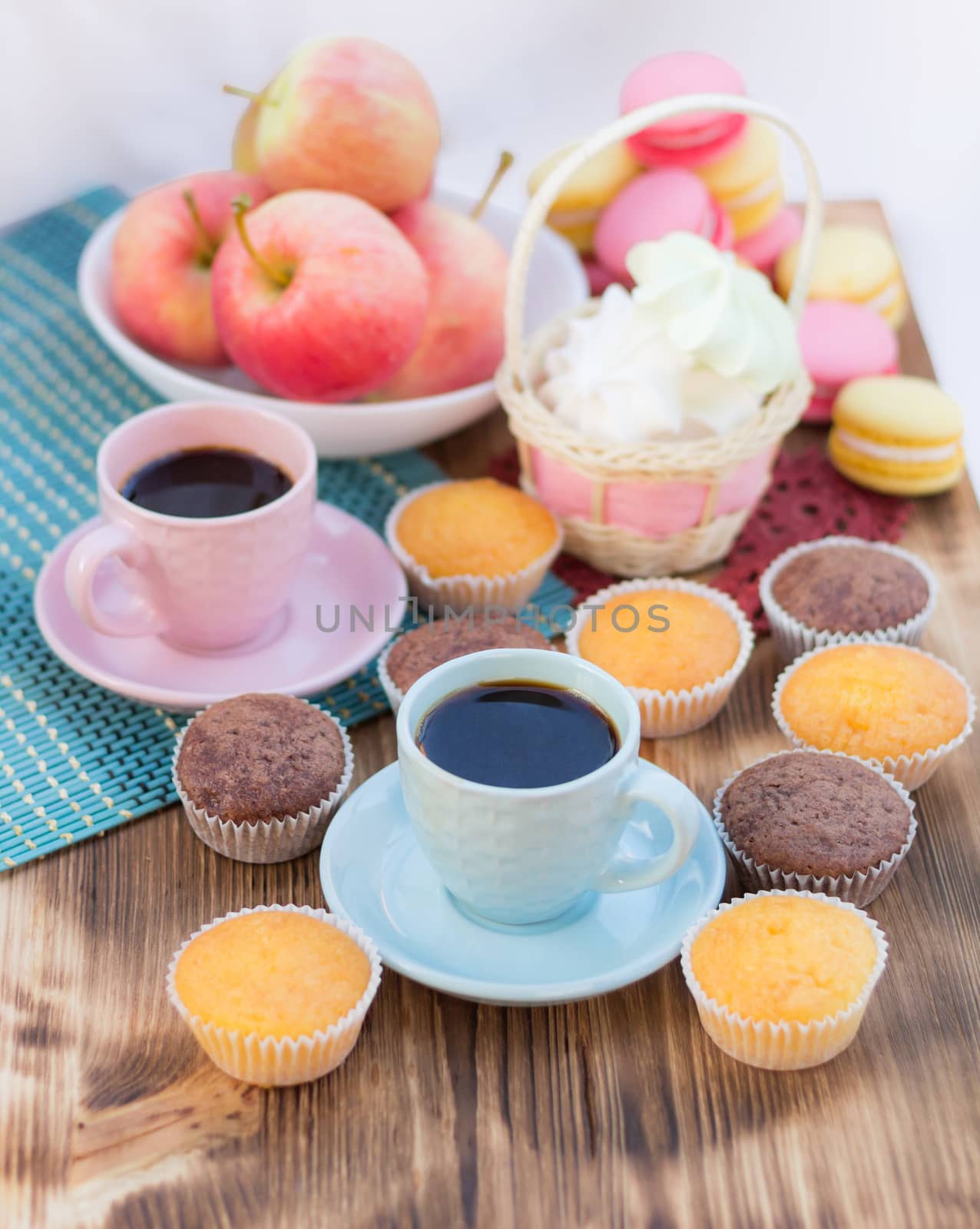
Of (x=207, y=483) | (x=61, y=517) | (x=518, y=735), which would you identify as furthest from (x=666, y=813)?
(x=61, y=517)

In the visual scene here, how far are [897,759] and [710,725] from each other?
0.55 feet

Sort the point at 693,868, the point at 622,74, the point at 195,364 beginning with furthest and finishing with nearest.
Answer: the point at 622,74, the point at 195,364, the point at 693,868

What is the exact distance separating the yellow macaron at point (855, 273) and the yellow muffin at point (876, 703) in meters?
0.62

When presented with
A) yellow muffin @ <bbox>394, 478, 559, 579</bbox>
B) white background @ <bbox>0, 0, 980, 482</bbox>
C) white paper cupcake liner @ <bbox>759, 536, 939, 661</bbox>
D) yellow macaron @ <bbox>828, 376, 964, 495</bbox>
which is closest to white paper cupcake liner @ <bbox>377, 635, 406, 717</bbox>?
yellow muffin @ <bbox>394, 478, 559, 579</bbox>

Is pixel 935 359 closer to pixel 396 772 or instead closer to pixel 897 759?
pixel 897 759

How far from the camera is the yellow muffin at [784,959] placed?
78 cm

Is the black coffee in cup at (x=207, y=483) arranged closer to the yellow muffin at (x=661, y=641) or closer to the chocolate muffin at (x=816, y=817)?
the yellow muffin at (x=661, y=641)

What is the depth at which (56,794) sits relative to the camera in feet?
3.26

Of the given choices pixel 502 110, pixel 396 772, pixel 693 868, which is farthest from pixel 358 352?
pixel 502 110

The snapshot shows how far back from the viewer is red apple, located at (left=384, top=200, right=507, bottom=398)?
1.29m

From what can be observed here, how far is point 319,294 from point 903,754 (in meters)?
0.64

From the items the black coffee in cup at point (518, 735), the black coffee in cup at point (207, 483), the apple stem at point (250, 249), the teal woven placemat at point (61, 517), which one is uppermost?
the apple stem at point (250, 249)

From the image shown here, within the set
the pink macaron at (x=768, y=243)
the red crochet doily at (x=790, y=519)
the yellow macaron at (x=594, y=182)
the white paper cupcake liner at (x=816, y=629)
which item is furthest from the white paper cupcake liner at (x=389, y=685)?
the pink macaron at (x=768, y=243)

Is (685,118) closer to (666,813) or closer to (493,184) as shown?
(493,184)
